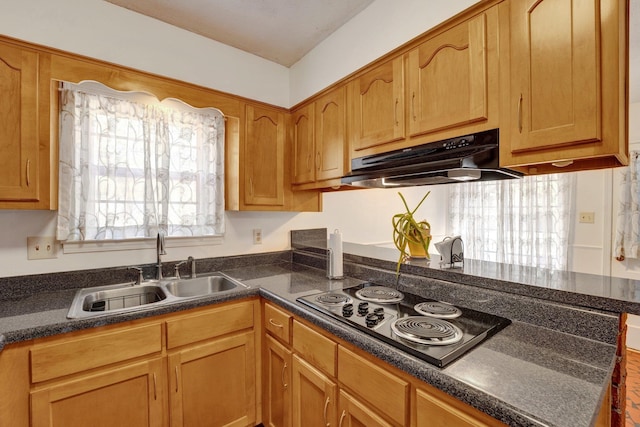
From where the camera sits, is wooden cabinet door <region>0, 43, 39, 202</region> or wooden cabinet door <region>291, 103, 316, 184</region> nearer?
wooden cabinet door <region>0, 43, 39, 202</region>

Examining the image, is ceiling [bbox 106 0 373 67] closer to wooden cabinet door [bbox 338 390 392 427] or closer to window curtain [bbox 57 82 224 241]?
window curtain [bbox 57 82 224 241]

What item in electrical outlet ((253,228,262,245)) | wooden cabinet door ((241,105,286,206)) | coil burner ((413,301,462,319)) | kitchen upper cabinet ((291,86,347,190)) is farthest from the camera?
electrical outlet ((253,228,262,245))

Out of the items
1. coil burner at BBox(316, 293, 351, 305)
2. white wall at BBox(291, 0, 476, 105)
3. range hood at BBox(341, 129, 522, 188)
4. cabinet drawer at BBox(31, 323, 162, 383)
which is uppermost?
white wall at BBox(291, 0, 476, 105)

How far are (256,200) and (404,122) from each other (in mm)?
1147

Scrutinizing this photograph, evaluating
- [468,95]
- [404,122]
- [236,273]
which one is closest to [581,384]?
[468,95]

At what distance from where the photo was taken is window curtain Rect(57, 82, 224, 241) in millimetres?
1667

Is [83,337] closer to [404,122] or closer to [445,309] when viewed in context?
[445,309]

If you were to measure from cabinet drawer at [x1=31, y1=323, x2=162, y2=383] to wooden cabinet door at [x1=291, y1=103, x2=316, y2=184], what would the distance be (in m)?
1.31

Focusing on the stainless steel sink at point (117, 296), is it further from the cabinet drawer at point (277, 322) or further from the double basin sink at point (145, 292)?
the cabinet drawer at point (277, 322)

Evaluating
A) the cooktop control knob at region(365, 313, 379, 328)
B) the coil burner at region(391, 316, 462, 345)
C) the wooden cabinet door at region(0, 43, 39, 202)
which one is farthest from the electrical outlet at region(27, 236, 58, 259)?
the coil burner at region(391, 316, 462, 345)

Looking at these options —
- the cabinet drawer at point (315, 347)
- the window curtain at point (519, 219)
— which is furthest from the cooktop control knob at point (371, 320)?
the window curtain at point (519, 219)

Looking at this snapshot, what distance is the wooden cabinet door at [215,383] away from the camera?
58.9 inches

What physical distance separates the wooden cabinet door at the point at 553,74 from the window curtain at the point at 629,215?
298 centimetres

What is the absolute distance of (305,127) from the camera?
2.23 m
